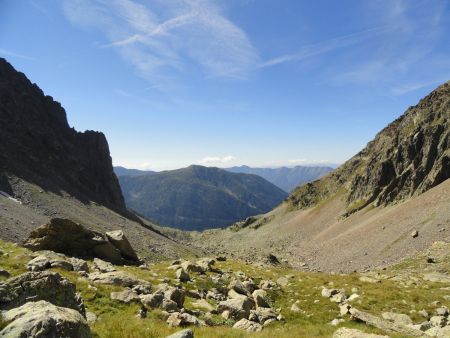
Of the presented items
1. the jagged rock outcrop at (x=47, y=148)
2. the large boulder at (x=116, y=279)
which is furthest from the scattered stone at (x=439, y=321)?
the jagged rock outcrop at (x=47, y=148)

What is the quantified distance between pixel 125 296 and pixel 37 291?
776 cm

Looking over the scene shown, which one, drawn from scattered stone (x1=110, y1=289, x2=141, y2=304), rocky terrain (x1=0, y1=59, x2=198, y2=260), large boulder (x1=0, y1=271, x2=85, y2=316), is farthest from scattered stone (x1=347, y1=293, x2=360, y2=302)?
rocky terrain (x1=0, y1=59, x2=198, y2=260)

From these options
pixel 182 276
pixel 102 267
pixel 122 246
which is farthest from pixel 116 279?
pixel 122 246

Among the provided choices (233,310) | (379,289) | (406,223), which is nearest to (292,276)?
(379,289)

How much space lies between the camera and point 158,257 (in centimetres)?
7712

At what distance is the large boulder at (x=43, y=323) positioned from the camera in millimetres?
8768

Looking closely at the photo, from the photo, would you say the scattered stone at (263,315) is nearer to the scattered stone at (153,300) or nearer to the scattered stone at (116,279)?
the scattered stone at (153,300)

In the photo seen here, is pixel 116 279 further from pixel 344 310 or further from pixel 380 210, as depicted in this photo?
pixel 380 210

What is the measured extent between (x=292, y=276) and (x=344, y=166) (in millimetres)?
157846

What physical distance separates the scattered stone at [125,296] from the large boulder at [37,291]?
5.60m

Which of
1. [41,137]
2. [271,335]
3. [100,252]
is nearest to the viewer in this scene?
[271,335]

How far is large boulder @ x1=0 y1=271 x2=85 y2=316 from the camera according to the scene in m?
11.6

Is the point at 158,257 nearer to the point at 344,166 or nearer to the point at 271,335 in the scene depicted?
the point at 271,335

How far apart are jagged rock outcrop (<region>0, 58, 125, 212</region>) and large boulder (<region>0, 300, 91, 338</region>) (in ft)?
334
